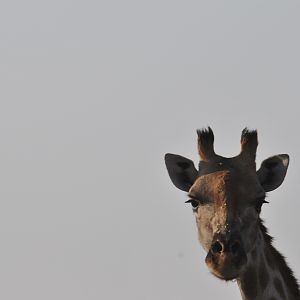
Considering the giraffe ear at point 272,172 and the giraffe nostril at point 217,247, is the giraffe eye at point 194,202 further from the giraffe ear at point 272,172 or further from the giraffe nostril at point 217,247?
the giraffe nostril at point 217,247

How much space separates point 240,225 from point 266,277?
1.20 m

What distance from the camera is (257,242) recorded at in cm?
2231

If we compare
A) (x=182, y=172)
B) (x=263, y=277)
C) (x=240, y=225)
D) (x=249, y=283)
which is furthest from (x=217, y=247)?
(x=182, y=172)

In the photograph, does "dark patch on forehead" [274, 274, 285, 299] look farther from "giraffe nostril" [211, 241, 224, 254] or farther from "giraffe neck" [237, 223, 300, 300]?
"giraffe nostril" [211, 241, 224, 254]

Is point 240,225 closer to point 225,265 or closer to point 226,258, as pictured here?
point 226,258

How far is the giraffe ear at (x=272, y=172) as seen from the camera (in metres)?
23.7

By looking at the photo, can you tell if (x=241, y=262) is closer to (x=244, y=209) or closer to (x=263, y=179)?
(x=244, y=209)

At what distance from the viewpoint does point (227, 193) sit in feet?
72.6

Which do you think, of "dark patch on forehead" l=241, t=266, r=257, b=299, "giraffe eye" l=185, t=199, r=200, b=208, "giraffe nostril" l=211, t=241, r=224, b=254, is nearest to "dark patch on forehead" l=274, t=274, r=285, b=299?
"dark patch on forehead" l=241, t=266, r=257, b=299

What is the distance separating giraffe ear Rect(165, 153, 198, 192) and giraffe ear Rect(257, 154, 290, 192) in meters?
1.34

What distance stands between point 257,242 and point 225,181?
1257 mm

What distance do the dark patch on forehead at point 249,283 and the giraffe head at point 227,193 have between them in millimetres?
372

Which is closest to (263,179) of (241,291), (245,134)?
(245,134)

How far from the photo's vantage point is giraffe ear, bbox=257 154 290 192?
77.7 ft
